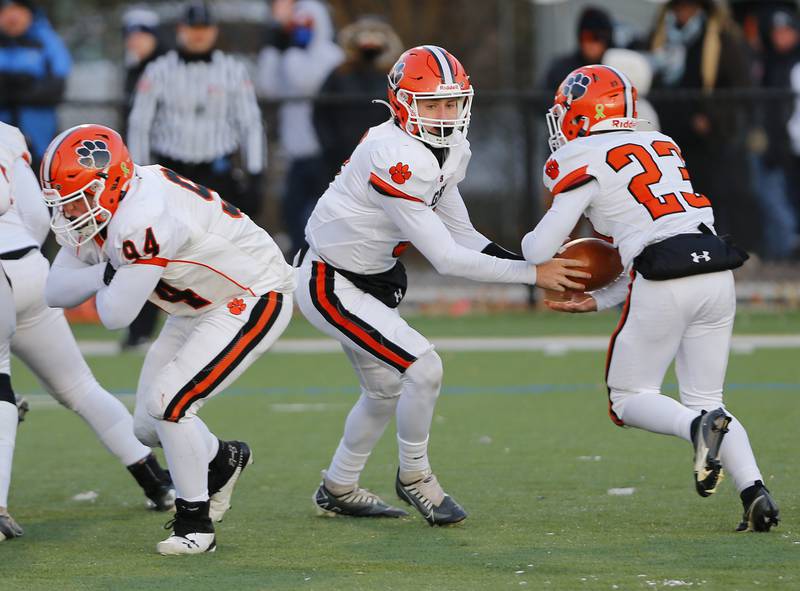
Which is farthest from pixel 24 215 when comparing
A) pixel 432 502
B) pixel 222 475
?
pixel 432 502

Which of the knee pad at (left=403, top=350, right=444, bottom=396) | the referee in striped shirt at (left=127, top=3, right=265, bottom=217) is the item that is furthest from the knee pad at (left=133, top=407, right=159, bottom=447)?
the referee in striped shirt at (left=127, top=3, right=265, bottom=217)

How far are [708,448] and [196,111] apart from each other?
641cm

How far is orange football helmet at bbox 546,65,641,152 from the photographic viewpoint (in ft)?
17.6

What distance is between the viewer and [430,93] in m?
5.29

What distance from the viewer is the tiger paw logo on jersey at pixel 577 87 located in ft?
17.6

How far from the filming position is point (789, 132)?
12094 mm

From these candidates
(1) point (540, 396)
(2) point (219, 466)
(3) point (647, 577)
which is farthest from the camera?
(1) point (540, 396)

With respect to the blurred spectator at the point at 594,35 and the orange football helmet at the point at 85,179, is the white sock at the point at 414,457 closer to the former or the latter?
the orange football helmet at the point at 85,179

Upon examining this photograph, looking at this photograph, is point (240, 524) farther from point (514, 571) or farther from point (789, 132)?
point (789, 132)

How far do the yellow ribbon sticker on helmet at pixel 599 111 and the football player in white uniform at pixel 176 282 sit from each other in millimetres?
1240

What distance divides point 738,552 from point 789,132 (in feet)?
26.1

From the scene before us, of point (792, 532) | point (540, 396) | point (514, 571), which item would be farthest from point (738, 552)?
point (540, 396)

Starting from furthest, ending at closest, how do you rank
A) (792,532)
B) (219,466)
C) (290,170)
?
(290,170)
(219,466)
(792,532)

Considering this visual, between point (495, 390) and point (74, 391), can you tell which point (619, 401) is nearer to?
point (74, 391)
